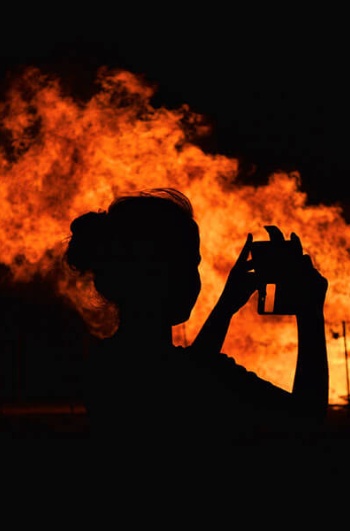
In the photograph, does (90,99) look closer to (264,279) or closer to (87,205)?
(87,205)

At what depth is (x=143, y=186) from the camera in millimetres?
6977

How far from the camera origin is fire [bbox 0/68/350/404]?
7074 mm

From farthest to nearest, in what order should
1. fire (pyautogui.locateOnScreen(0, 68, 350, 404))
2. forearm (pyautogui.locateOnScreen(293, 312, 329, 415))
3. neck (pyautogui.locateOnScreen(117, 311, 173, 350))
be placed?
fire (pyautogui.locateOnScreen(0, 68, 350, 404)), neck (pyautogui.locateOnScreen(117, 311, 173, 350)), forearm (pyautogui.locateOnScreen(293, 312, 329, 415))

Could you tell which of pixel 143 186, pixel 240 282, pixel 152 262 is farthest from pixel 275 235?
pixel 143 186

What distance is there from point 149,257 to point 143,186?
227 inches

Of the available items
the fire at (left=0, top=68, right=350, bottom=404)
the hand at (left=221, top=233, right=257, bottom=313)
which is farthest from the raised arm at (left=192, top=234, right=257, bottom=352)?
the fire at (left=0, top=68, right=350, bottom=404)

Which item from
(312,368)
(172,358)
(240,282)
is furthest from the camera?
(240,282)

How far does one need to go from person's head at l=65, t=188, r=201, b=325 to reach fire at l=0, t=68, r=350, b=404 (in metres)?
5.61

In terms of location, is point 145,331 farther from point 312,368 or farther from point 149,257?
point 312,368

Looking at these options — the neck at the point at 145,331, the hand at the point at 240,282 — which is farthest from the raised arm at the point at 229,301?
the neck at the point at 145,331

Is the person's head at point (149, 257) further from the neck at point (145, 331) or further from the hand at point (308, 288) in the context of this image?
the hand at point (308, 288)

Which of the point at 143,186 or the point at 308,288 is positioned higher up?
the point at 143,186

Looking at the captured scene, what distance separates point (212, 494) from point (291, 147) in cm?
717

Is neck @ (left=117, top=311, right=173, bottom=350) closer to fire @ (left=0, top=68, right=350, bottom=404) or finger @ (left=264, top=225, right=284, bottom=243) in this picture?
finger @ (left=264, top=225, right=284, bottom=243)
